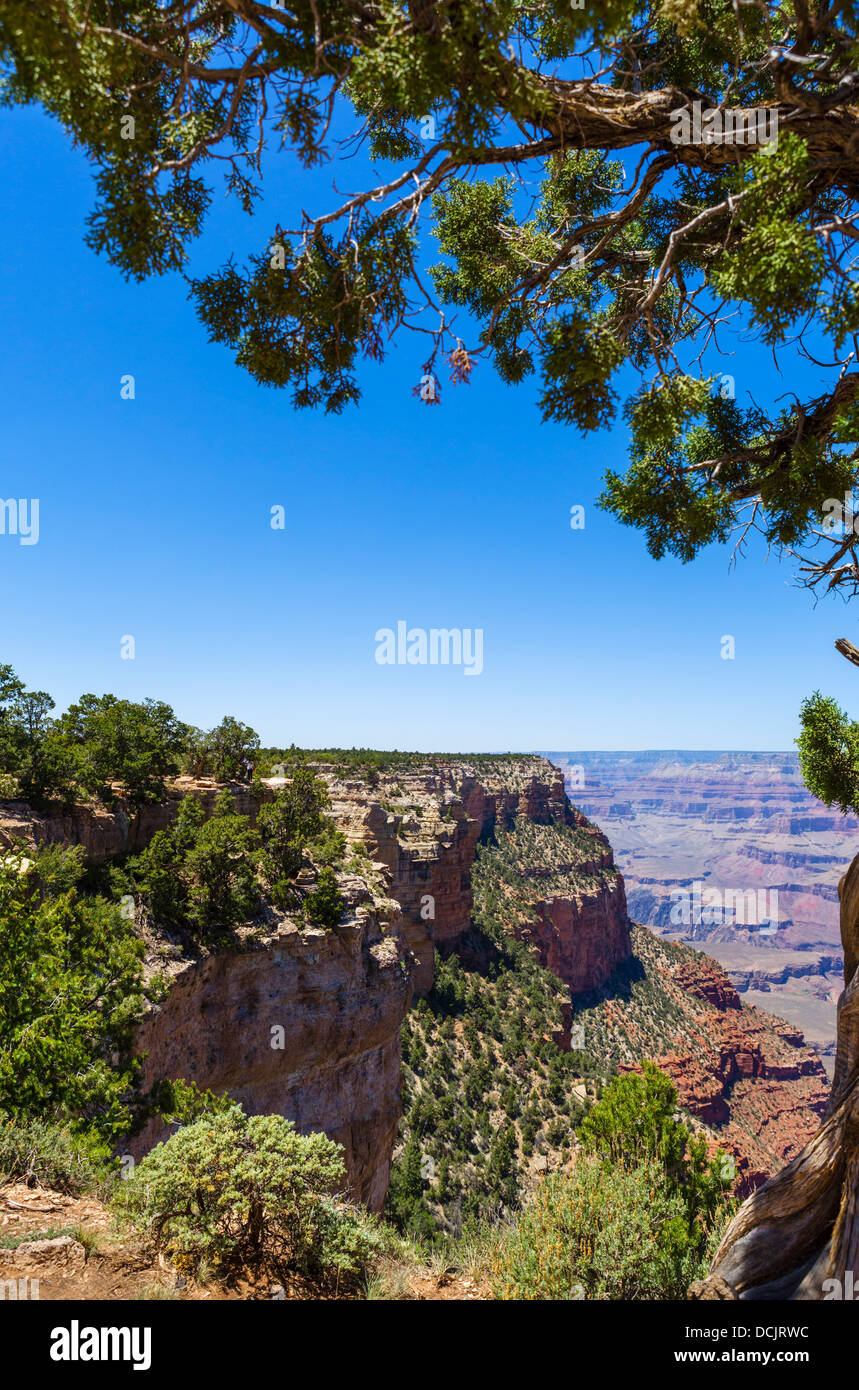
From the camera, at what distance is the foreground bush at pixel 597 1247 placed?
17.1ft

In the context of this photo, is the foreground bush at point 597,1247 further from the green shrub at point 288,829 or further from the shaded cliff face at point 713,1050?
the shaded cliff face at point 713,1050

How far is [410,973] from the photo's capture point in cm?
2006

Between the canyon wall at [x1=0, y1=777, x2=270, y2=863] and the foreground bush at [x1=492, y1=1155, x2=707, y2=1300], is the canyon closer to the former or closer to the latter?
the canyon wall at [x1=0, y1=777, x2=270, y2=863]

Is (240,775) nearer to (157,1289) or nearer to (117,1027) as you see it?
(117,1027)

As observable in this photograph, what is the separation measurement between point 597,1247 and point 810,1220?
1.87 metres

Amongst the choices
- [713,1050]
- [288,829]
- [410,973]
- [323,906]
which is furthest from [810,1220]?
[713,1050]

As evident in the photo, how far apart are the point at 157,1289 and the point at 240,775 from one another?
62.4ft

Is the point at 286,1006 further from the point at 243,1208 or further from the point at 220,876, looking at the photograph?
the point at 243,1208

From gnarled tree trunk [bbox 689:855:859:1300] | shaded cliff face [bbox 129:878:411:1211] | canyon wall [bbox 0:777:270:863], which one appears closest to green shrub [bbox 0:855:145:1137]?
shaded cliff face [bbox 129:878:411:1211]

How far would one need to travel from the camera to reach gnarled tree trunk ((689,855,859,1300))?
14.8 feet

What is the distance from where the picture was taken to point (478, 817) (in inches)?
2463

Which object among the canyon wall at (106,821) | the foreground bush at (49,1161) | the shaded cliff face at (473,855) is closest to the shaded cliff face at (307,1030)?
the canyon wall at (106,821)

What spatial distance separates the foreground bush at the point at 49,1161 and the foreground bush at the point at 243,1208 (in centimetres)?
79
